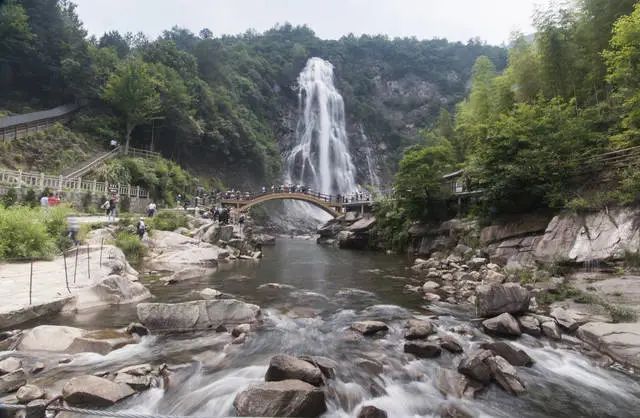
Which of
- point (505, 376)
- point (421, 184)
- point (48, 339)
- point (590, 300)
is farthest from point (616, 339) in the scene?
point (421, 184)

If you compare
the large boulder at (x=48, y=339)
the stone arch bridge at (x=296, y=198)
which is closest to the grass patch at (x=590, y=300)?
the large boulder at (x=48, y=339)

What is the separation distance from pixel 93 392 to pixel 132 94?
3909cm

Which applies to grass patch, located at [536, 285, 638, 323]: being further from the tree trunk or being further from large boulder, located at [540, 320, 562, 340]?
the tree trunk

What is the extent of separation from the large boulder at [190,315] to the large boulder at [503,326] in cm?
583

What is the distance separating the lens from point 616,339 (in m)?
6.76

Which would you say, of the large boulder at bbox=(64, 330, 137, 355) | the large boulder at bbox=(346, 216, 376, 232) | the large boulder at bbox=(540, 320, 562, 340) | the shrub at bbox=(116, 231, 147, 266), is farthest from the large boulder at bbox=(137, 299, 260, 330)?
the large boulder at bbox=(346, 216, 376, 232)

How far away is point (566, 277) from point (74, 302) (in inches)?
595

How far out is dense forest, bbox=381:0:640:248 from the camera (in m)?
12.9

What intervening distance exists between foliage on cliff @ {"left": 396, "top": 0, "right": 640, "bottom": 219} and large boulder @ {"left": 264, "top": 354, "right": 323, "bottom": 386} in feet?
41.7

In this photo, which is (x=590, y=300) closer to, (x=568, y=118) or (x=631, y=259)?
(x=631, y=259)

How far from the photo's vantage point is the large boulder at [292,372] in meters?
5.12

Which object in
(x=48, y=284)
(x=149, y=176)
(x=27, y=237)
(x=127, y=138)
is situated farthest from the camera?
(x=127, y=138)

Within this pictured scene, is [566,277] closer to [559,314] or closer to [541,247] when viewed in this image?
[541,247]

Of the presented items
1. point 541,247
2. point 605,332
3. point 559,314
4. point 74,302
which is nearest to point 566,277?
point 541,247
